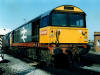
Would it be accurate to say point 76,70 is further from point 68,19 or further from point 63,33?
point 68,19

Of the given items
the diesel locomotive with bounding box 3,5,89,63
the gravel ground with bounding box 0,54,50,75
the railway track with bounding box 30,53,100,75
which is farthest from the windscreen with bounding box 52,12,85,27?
the gravel ground with bounding box 0,54,50,75

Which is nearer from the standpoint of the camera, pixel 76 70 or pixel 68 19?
pixel 76 70

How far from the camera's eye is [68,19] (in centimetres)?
986

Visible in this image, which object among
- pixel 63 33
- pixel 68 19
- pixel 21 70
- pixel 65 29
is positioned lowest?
pixel 21 70

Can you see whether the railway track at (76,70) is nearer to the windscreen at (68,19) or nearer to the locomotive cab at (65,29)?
the locomotive cab at (65,29)

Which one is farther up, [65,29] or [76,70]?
[65,29]

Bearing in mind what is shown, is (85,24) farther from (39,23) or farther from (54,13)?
(39,23)

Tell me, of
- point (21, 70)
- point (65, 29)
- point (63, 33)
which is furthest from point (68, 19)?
point (21, 70)

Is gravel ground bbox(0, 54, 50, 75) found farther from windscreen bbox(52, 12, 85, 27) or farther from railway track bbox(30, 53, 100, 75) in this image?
windscreen bbox(52, 12, 85, 27)

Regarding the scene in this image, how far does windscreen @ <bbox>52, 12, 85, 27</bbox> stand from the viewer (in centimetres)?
963

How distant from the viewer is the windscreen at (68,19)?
9633 mm

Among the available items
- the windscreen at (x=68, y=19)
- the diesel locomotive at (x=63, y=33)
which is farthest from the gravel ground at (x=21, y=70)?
the windscreen at (x=68, y=19)

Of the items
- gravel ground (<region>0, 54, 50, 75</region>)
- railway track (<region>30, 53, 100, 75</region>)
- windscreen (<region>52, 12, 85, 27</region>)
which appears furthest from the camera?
windscreen (<region>52, 12, 85, 27</region>)

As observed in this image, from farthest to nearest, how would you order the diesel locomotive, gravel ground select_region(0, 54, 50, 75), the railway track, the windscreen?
1. the windscreen
2. the diesel locomotive
3. gravel ground select_region(0, 54, 50, 75)
4. the railway track
